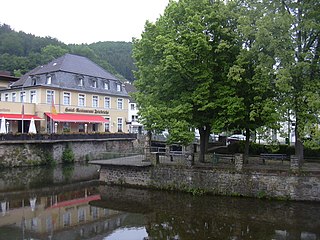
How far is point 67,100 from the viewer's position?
37625 millimetres

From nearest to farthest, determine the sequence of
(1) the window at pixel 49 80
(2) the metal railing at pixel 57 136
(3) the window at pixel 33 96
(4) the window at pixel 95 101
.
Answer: (2) the metal railing at pixel 57 136
(3) the window at pixel 33 96
(1) the window at pixel 49 80
(4) the window at pixel 95 101

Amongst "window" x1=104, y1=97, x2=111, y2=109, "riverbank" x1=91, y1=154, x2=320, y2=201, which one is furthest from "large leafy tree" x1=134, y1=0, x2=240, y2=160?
"window" x1=104, y1=97, x2=111, y2=109

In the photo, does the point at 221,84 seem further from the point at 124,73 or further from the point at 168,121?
the point at 124,73

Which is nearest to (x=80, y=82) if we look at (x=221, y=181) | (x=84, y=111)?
(x=84, y=111)

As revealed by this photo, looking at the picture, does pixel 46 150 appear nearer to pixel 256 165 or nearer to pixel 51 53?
pixel 256 165

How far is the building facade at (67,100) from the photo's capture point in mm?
35156

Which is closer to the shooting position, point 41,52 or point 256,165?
point 256,165

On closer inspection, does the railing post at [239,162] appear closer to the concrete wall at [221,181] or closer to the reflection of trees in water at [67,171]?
the concrete wall at [221,181]

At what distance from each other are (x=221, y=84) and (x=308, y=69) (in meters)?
4.39

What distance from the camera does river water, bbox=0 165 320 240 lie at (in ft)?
40.3

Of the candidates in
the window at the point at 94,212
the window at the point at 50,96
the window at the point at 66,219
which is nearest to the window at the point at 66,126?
the window at the point at 50,96

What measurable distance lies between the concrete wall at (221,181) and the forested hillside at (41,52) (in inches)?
1804

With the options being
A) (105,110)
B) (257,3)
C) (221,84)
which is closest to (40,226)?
(221,84)

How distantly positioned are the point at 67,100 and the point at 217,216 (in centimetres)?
2722
